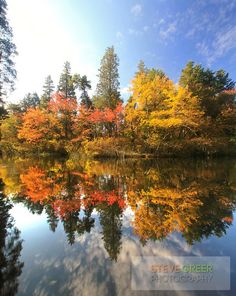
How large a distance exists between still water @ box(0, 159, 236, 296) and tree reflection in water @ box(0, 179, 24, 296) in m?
0.01

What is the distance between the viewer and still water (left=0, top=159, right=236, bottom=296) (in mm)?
2412

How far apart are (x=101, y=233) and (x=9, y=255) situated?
159cm

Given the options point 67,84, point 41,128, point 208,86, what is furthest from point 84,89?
point 208,86

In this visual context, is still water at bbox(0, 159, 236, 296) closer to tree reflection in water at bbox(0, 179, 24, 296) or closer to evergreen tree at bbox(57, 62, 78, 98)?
tree reflection in water at bbox(0, 179, 24, 296)

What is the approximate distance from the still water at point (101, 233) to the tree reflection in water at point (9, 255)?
10mm

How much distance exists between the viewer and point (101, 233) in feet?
12.9

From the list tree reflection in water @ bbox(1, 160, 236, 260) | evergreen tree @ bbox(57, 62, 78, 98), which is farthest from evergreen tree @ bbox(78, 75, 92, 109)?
tree reflection in water @ bbox(1, 160, 236, 260)

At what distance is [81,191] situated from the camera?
6777mm

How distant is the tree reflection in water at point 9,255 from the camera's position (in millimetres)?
2279

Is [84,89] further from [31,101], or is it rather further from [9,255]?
[9,255]

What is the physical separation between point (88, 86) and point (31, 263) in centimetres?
3481

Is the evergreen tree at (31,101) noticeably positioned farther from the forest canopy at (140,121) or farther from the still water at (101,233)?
the still water at (101,233)

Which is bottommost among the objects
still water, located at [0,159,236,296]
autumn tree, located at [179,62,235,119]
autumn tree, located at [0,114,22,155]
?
still water, located at [0,159,236,296]

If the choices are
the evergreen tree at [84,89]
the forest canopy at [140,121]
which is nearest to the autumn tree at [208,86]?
the forest canopy at [140,121]
